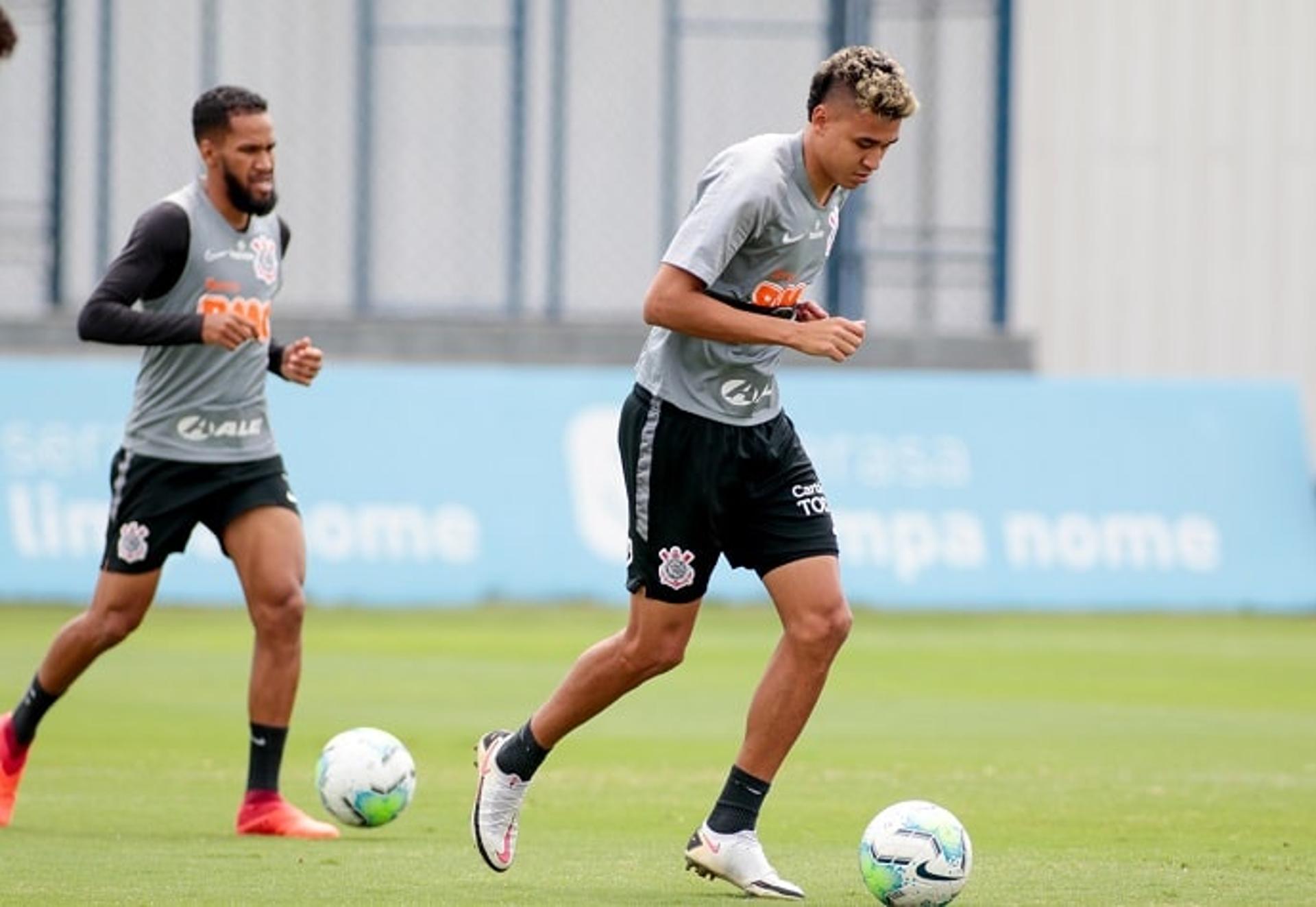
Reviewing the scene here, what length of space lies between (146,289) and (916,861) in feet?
12.3

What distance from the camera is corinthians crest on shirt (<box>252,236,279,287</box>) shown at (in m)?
9.63

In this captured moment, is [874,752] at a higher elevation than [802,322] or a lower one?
lower

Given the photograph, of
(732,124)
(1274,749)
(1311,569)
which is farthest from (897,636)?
(732,124)

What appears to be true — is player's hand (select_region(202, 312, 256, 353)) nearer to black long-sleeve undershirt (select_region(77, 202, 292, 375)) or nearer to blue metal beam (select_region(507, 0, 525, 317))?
black long-sleeve undershirt (select_region(77, 202, 292, 375))

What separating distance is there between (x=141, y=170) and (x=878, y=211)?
22.5ft

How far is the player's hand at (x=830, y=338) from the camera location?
7.59 m

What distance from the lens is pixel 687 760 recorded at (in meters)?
11.6

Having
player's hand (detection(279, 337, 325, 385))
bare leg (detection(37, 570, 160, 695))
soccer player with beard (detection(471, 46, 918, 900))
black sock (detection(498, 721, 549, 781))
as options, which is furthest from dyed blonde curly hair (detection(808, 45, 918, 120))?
bare leg (detection(37, 570, 160, 695))

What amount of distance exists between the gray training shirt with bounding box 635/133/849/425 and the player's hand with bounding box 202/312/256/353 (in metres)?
1.65

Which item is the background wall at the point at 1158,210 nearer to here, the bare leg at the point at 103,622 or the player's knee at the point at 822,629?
the bare leg at the point at 103,622

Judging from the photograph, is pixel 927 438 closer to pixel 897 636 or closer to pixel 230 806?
pixel 897 636

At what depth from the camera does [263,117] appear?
31.2 feet

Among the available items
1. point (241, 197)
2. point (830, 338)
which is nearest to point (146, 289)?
point (241, 197)

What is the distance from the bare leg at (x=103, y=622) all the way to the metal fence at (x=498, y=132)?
15.1 m
